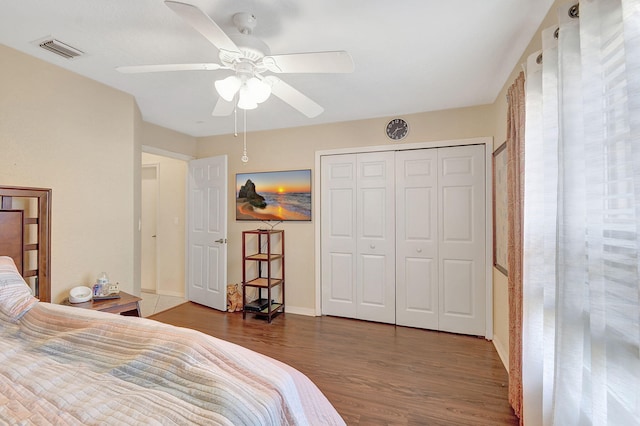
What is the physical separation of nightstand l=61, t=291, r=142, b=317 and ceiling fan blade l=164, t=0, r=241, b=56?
81.4 inches

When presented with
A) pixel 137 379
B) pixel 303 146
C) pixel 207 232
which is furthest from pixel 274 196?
pixel 137 379

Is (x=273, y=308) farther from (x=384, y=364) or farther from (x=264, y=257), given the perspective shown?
(x=384, y=364)

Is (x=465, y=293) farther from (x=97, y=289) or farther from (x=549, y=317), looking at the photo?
(x=97, y=289)

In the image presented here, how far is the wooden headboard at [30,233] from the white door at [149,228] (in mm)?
2671

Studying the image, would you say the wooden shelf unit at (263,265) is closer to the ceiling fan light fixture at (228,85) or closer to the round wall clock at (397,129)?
the round wall clock at (397,129)

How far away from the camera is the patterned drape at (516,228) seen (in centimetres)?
172

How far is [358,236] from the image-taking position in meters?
3.52

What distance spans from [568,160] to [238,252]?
145 inches

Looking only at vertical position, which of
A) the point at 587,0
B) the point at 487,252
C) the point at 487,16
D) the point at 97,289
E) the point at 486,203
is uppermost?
the point at 487,16

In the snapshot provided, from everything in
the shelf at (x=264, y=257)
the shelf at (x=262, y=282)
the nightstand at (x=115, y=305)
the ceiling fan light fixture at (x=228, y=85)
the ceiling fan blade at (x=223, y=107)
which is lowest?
the shelf at (x=262, y=282)

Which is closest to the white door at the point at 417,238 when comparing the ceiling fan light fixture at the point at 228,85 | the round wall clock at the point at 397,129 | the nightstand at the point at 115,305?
the round wall clock at the point at 397,129

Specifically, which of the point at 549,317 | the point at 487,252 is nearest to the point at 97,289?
the point at 549,317

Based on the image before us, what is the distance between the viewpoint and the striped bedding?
2.83 ft

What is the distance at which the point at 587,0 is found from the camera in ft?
3.41
